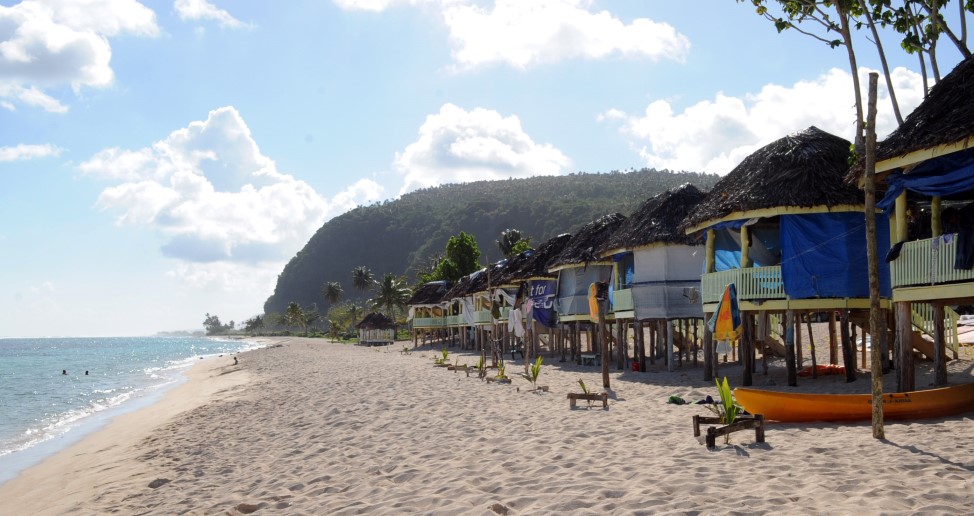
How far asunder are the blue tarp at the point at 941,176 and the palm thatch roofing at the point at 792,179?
3213mm

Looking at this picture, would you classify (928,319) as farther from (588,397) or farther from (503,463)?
(503,463)

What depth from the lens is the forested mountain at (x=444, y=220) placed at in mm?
126312

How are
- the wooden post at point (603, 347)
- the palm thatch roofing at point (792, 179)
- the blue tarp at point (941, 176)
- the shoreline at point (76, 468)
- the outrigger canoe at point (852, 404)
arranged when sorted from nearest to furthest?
1. the outrigger canoe at point (852, 404)
2. the blue tarp at point (941, 176)
3. the shoreline at point (76, 468)
4. the palm thatch roofing at point (792, 179)
5. the wooden post at point (603, 347)

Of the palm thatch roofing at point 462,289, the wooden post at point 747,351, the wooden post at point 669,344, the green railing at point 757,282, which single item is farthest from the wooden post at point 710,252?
the palm thatch roofing at point 462,289

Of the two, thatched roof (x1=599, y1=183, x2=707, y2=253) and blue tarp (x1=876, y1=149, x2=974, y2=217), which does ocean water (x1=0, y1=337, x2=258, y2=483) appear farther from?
blue tarp (x1=876, y1=149, x2=974, y2=217)

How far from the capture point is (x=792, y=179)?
50.3ft

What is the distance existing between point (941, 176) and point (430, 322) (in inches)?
1740

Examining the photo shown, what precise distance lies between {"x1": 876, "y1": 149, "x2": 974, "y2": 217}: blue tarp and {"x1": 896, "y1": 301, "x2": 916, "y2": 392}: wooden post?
185 cm

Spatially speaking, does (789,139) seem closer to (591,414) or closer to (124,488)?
(591,414)

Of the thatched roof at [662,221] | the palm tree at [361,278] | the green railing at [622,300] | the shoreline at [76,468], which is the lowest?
the shoreline at [76,468]

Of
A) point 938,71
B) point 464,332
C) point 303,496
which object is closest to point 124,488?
point 303,496

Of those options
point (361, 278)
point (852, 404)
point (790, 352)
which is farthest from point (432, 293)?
point (852, 404)

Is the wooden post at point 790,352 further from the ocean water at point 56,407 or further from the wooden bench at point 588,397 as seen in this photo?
the ocean water at point 56,407

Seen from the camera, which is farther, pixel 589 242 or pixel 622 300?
pixel 589 242
